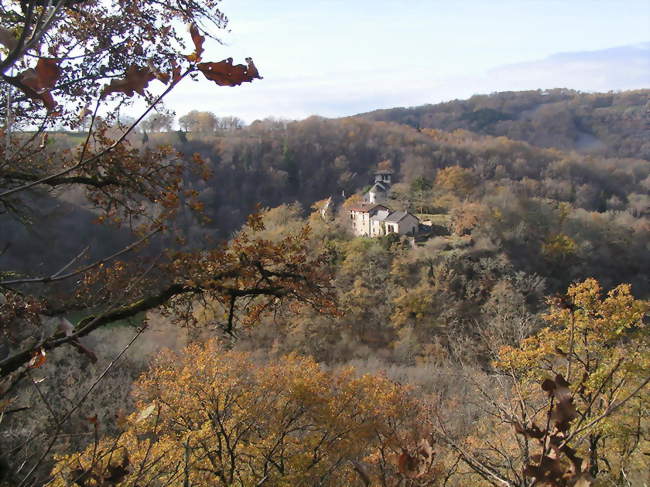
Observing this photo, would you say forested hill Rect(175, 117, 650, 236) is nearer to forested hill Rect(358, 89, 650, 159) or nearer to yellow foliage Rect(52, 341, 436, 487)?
forested hill Rect(358, 89, 650, 159)

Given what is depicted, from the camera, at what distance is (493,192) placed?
147 ft

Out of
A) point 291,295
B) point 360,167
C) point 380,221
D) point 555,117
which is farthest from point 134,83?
point 555,117

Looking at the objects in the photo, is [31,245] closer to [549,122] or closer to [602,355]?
[602,355]

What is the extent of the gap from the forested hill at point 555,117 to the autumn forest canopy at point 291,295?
165cm

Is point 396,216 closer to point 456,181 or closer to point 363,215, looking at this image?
point 363,215

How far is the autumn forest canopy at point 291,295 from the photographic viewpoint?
1.71 m

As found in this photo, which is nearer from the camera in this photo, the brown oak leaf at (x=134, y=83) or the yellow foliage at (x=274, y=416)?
the brown oak leaf at (x=134, y=83)

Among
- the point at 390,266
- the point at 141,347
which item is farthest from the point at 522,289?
the point at 141,347

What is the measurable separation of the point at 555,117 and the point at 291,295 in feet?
332

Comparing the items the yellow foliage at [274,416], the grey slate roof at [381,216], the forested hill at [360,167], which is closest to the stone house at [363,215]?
the grey slate roof at [381,216]

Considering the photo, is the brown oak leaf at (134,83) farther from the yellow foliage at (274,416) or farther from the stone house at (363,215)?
the stone house at (363,215)

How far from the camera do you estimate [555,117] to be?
91.0 meters

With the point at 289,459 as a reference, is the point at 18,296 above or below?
above

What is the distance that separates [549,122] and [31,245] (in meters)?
88.4
